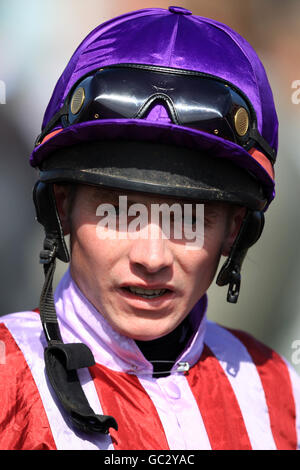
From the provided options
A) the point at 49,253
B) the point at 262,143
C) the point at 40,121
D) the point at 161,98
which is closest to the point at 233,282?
the point at 262,143

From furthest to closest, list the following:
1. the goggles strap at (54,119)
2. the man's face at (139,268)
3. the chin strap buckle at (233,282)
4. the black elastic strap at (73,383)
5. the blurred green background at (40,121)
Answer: the blurred green background at (40,121), the chin strap buckle at (233,282), the goggles strap at (54,119), the man's face at (139,268), the black elastic strap at (73,383)

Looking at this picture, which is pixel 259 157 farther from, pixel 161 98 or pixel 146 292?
pixel 146 292

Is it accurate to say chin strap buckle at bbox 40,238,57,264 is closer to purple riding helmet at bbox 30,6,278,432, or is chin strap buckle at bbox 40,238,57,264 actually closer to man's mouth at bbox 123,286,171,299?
purple riding helmet at bbox 30,6,278,432

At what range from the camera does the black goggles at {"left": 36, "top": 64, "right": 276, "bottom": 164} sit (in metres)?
1.96

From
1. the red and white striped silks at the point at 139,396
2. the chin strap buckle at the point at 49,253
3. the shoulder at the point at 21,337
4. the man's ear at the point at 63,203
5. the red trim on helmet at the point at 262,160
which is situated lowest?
the red and white striped silks at the point at 139,396

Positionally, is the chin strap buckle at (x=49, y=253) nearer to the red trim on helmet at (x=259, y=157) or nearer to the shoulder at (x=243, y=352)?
the red trim on helmet at (x=259, y=157)

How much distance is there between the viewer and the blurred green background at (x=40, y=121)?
4.00 m

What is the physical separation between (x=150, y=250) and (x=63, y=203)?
0.48m

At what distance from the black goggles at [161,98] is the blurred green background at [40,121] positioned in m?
2.00

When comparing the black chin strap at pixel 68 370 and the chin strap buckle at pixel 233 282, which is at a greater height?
the chin strap buckle at pixel 233 282

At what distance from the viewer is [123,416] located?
81.1 inches

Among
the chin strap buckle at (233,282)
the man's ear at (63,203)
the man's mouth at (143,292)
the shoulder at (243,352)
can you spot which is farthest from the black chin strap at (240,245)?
the man's ear at (63,203)

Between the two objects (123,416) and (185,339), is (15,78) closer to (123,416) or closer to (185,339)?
(185,339)

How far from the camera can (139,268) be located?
1989 millimetres
